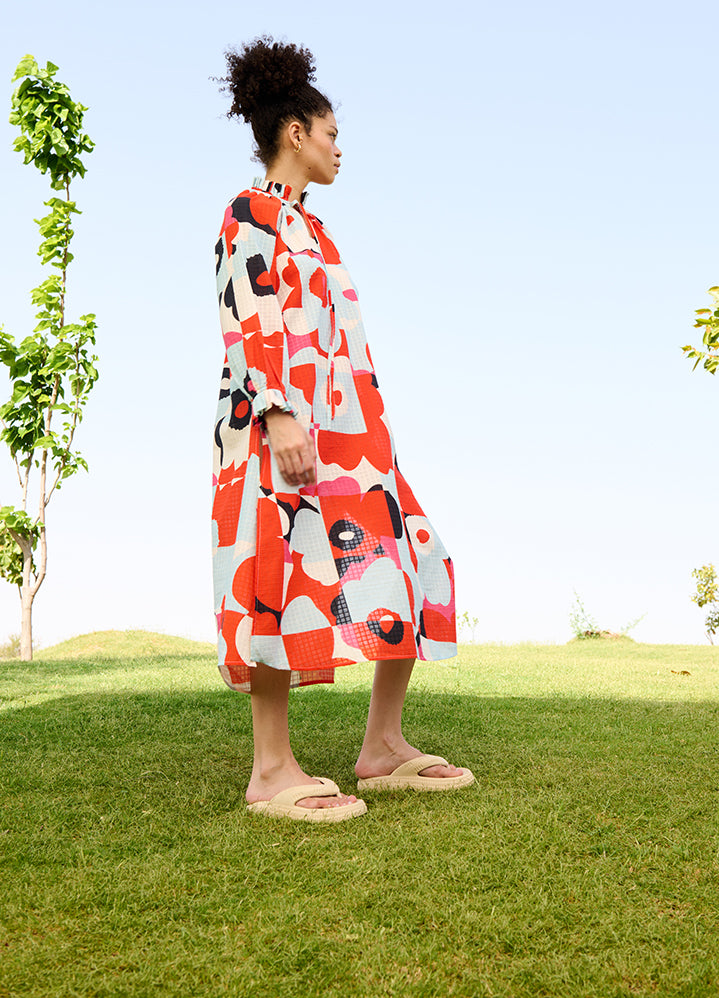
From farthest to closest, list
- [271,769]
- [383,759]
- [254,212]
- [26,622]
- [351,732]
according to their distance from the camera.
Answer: [26,622] → [351,732] → [383,759] → [254,212] → [271,769]

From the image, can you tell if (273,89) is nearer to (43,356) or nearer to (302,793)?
(302,793)

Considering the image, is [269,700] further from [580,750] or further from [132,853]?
[580,750]

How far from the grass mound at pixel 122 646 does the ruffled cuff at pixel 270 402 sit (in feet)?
17.1

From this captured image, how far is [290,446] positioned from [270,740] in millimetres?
755

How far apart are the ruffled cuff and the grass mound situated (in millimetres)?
5207

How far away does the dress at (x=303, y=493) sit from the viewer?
2143 mm

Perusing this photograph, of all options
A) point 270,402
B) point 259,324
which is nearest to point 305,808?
point 270,402

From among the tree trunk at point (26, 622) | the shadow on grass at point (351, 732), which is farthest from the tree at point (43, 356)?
the shadow on grass at point (351, 732)

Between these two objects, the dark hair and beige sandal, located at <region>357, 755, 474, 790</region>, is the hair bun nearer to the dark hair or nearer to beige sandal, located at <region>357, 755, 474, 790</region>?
the dark hair

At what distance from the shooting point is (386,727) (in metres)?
2.41

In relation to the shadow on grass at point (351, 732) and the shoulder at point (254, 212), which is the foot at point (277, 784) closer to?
the shadow on grass at point (351, 732)

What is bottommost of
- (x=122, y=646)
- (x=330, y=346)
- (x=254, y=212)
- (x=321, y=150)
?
(x=122, y=646)

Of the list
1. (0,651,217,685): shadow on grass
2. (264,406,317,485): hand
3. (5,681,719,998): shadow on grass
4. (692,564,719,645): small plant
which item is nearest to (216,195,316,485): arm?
(264,406,317,485): hand

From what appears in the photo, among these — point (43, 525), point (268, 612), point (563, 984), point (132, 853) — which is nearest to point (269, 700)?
point (268, 612)
